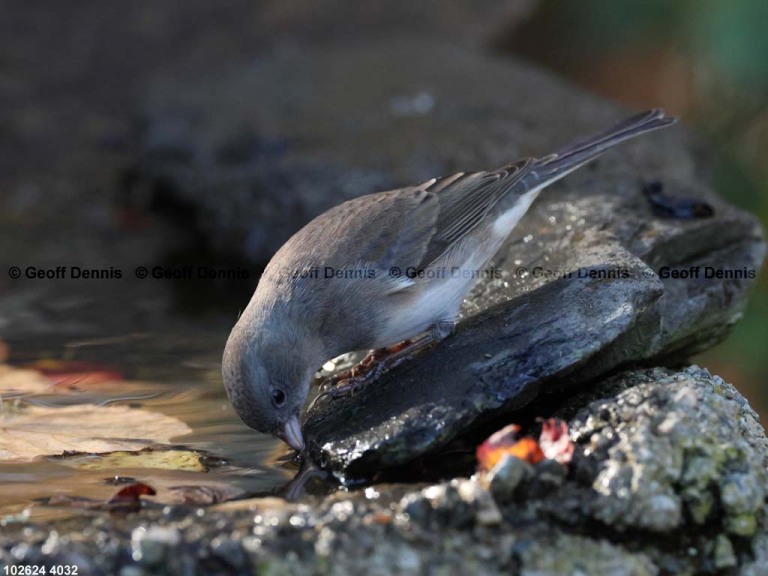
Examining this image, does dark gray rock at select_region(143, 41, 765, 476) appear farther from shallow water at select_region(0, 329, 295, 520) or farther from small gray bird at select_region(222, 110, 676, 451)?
shallow water at select_region(0, 329, 295, 520)

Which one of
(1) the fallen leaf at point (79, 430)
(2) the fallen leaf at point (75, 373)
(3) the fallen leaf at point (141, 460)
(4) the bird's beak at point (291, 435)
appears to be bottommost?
(2) the fallen leaf at point (75, 373)

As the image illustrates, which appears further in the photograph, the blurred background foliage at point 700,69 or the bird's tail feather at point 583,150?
the blurred background foliage at point 700,69

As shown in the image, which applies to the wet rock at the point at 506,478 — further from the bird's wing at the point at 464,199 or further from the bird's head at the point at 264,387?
the bird's wing at the point at 464,199

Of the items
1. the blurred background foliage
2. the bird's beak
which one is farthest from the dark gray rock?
the blurred background foliage

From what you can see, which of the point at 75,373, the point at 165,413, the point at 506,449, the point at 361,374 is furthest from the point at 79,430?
the point at 506,449

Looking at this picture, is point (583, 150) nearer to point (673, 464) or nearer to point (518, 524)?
point (673, 464)

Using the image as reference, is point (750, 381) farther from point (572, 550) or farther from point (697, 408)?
point (572, 550)

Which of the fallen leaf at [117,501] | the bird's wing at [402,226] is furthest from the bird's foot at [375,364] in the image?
the fallen leaf at [117,501]

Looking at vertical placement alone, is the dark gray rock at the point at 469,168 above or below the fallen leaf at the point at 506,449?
below
